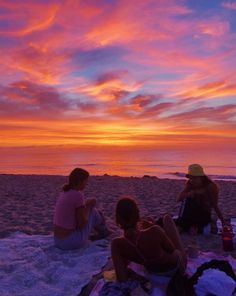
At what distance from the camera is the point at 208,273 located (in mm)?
4395

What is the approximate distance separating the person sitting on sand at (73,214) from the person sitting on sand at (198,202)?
180 cm

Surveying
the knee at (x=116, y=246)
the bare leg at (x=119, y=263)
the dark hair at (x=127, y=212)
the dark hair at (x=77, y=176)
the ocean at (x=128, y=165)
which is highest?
the ocean at (x=128, y=165)

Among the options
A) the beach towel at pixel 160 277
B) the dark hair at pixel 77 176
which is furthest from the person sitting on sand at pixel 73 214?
the beach towel at pixel 160 277

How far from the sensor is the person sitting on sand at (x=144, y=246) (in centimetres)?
426

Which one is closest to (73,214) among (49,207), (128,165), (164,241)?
(164,241)

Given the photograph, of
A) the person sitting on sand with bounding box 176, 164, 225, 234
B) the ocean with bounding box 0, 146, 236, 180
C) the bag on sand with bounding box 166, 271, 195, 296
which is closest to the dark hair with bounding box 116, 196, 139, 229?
the bag on sand with bounding box 166, 271, 195, 296

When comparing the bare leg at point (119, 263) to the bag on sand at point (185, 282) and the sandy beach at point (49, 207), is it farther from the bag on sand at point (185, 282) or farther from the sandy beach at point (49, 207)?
the sandy beach at point (49, 207)

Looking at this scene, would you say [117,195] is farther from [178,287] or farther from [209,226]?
[178,287]

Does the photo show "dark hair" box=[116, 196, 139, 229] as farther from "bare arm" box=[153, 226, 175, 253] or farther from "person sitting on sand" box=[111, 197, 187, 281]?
"bare arm" box=[153, 226, 175, 253]

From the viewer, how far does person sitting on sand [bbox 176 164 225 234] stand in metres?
7.26

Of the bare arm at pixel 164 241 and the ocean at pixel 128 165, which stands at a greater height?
the ocean at pixel 128 165

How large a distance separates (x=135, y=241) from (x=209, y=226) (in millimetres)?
3017

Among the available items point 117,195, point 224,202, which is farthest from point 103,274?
point 117,195

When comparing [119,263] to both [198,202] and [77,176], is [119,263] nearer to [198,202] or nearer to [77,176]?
[77,176]
